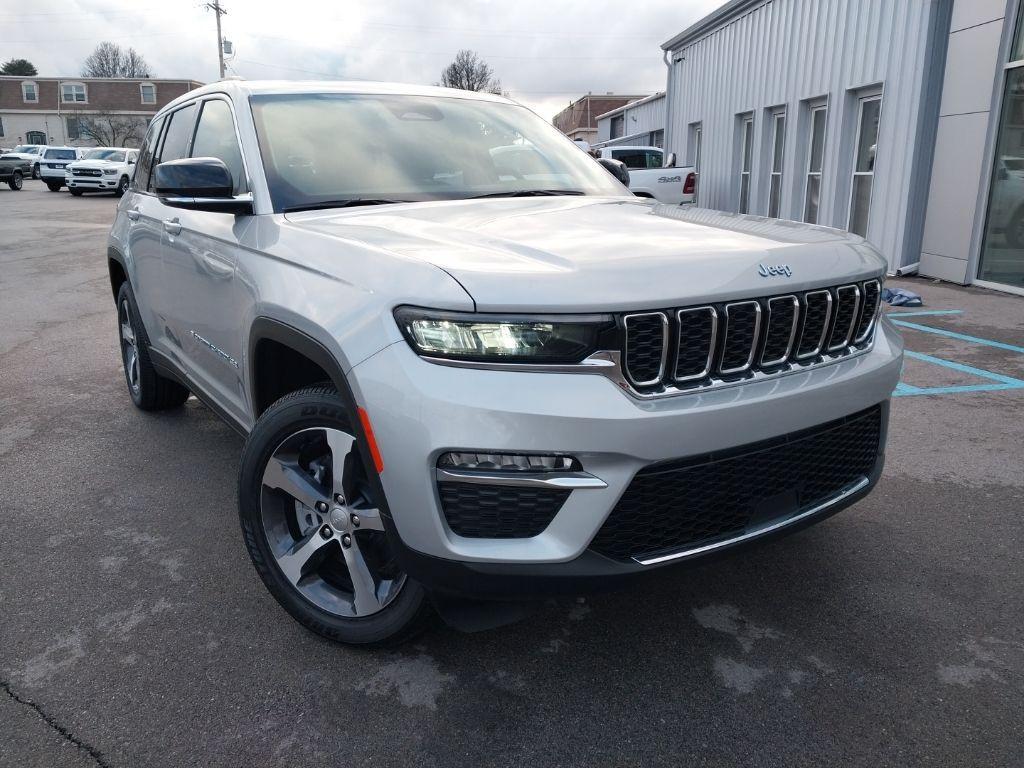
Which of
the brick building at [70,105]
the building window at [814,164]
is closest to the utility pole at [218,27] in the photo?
the brick building at [70,105]

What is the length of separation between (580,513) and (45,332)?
23.5 ft

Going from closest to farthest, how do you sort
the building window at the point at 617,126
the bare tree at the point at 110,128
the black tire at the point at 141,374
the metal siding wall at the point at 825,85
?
1. the black tire at the point at 141,374
2. the metal siding wall at the point at 825,85
3. the building window at the point at 617,126
4. the bare tree at the point at 110,128

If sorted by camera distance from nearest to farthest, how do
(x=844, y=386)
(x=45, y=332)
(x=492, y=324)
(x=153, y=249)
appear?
→ 1. (x=492, y=324)
2. (x=844, y=386)
3. (x=153, y=249)
4. (x=45, y=332)

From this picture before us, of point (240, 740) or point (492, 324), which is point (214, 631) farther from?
point (492, 324)

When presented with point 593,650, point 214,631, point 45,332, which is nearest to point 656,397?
point 593,650

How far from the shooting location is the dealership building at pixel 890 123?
918cm

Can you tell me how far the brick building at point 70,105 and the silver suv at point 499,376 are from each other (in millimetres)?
75679

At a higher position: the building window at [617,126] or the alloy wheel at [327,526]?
the building window at [617,126]

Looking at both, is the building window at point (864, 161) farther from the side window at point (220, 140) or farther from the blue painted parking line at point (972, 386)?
the side window at point (220, 140)

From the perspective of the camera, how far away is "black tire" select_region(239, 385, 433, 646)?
7.75 feet

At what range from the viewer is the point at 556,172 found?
11.9 ft

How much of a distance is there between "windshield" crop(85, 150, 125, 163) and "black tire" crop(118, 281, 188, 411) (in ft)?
97.0

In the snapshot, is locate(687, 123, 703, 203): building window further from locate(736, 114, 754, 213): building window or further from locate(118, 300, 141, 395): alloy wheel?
locate(118, 300, 141, 395): alloy wheel

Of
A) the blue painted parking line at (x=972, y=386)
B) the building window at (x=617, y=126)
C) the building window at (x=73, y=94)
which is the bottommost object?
the blue painted parking line at (x=972, y=386)
